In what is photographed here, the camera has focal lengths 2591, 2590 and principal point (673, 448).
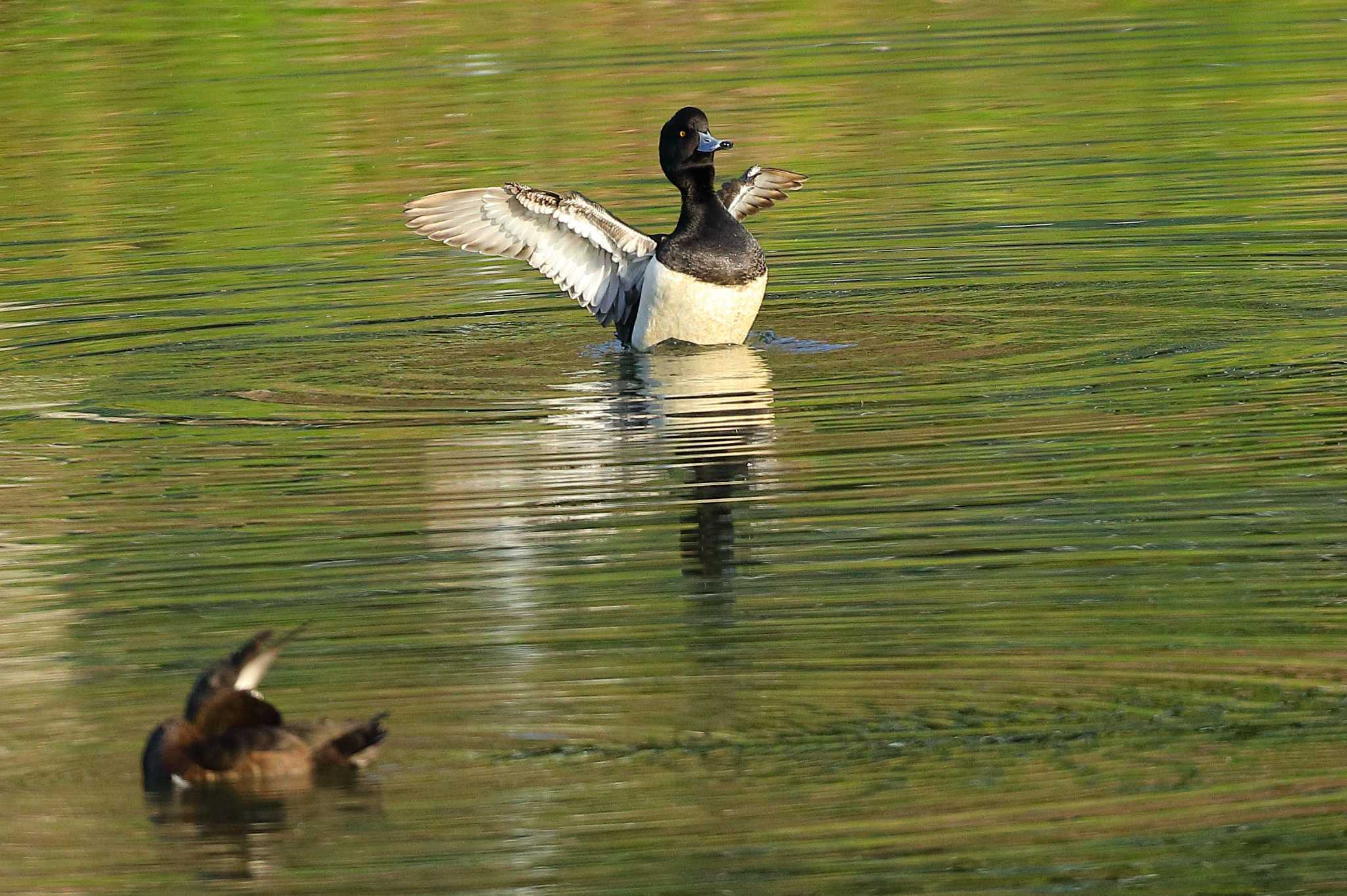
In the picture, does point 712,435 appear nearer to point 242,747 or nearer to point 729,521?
point 729,521

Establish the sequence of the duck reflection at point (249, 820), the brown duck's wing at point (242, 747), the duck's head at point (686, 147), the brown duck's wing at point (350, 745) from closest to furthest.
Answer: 1. the duck reflection at point (249, 820)
2. the brown duck's wing at point (350, 745)
3. the brown duck's wing at point (242, 747)
4. the duck's head at point (686, 147)

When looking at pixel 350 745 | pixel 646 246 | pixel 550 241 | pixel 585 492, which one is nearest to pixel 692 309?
pixel 646 246

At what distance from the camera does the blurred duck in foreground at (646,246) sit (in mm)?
14070

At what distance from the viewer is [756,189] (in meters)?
16.4

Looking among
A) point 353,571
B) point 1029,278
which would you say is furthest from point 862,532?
point 1029,278

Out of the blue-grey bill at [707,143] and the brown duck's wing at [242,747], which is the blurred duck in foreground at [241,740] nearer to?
the brown duck's wing at [242,747]

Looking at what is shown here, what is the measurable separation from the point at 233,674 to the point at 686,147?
308 inches

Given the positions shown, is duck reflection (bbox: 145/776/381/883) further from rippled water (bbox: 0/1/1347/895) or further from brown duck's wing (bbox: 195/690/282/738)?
brown duck's wing (bbox: 195/690/282/738)

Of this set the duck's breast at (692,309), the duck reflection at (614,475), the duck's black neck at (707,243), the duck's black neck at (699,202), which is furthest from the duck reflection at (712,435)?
the duck's black neck at (699,202)

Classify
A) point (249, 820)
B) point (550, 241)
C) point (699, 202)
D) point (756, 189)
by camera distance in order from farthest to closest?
point (756, 189) → point (550, 241) → point (699, 202) → point (249, 820)

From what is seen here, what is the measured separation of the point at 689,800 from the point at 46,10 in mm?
29119

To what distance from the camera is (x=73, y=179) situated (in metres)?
22.6

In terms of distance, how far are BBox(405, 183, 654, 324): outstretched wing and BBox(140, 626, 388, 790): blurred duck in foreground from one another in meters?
7.89

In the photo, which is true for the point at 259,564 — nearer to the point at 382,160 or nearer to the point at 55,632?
the point at 55,632
